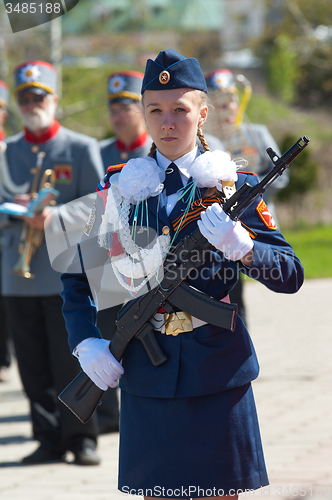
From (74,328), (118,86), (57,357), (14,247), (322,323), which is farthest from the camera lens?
(322,323)

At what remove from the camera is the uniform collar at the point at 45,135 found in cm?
428

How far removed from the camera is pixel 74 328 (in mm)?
2305

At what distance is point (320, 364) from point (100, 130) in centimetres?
1444

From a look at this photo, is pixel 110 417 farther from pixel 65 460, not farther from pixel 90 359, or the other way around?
pixel 90 359

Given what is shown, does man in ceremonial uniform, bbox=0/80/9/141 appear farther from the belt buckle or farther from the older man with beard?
the belt buckle

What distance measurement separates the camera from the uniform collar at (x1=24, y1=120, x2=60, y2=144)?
4.28m

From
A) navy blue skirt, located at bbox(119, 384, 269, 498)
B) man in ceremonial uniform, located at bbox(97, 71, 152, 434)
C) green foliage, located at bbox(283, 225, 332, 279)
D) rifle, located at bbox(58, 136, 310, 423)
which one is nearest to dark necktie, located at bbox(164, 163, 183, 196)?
rifle, located at bbox(58, 136, 310, 423)

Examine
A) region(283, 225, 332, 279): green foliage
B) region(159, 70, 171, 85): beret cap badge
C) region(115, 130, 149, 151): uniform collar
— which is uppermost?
region(159, 70, 171, 85): beret cap badge

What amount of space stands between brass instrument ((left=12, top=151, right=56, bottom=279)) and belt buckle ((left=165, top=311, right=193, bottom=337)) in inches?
84.5

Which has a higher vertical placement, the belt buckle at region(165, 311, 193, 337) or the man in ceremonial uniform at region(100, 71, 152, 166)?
the man in ceremonial uniform at region(100, 71, 152, 166)

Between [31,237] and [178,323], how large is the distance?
2.28 metres

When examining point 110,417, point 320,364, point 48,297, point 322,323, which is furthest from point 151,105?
point 322,323

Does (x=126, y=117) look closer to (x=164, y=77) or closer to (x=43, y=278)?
(x=43, y=278)

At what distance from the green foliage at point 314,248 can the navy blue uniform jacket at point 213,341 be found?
8.96 m
